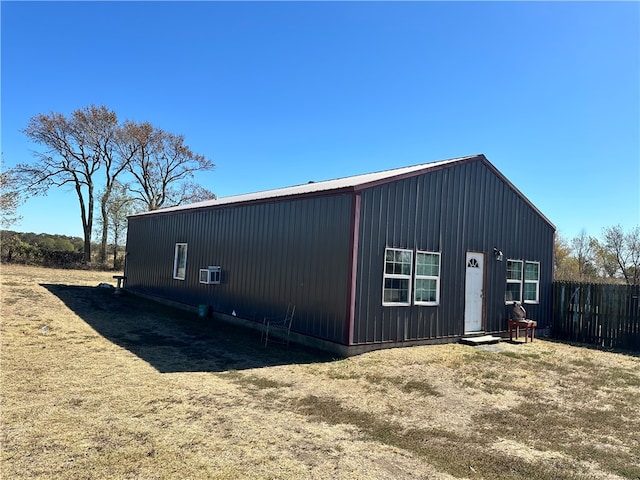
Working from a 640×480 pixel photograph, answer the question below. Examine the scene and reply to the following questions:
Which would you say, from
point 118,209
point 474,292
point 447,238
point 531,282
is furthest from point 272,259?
point 118,209

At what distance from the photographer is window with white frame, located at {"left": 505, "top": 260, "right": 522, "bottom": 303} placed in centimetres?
1198

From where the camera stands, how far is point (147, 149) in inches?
1426

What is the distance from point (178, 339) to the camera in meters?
9.59

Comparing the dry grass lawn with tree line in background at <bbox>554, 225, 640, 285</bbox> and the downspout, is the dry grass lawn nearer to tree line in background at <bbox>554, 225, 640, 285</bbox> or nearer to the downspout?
the downspout

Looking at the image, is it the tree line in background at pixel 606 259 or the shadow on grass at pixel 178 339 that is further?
the tree line in background at pixel 606 259

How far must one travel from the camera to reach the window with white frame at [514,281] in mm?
11977

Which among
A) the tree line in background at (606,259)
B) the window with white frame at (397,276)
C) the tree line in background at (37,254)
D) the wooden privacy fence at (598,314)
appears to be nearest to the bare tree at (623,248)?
the tree line in background at (606,259)

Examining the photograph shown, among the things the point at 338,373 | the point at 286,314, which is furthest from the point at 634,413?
the point at 286,314

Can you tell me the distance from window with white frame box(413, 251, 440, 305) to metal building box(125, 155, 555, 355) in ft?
0.08

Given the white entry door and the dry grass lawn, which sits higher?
the white entry door

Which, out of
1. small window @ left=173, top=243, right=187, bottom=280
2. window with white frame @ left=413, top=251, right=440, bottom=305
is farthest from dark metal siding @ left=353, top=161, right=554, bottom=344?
small window @ left=173, top=243, right=187, bottom=280

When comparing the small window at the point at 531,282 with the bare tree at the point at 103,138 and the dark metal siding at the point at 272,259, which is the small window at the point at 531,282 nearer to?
the dark metal siding at the point at 272,259

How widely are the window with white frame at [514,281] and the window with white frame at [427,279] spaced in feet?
10.1

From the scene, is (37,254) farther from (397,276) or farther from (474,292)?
(474,292)
